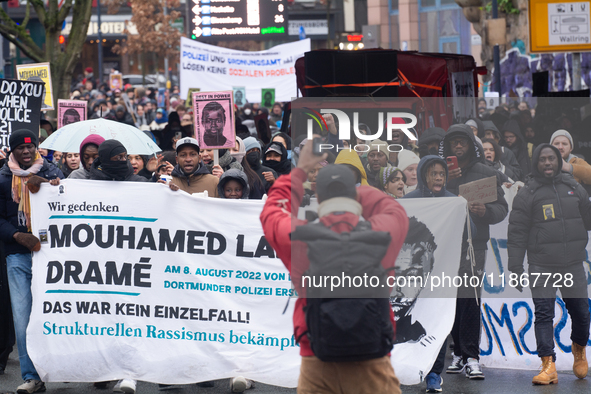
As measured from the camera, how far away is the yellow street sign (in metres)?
9.38

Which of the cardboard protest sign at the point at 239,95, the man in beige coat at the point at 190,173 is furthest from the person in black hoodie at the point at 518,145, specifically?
the cardboard protest sign at the point at 239,95

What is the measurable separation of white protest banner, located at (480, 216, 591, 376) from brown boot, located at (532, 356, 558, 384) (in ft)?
→ 1.28

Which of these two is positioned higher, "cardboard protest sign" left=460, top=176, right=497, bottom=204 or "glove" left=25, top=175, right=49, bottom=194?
"glove" left=25, top=175, right=49, bottom=194

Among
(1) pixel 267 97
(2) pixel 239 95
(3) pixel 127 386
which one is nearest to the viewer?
(3) pixel 127 386

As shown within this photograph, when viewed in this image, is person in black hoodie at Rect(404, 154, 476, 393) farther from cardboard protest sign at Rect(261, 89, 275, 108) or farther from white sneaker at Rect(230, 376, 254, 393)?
cardboard protest sign at Rect(261, 89, 275, 108)

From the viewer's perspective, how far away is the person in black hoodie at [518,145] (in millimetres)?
6812

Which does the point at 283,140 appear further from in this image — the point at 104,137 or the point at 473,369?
the point at 473,369

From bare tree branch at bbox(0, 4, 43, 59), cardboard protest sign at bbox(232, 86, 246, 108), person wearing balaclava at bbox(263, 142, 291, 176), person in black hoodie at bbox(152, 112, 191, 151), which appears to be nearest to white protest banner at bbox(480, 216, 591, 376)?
person wearing balaclava at bbox(263, 142, 291, 176)

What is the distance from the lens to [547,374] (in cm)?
632

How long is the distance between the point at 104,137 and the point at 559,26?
5027 millimetres

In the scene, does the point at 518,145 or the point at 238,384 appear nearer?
the point at 238,384

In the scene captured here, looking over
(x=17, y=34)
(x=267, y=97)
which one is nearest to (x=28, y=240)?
(x=17, y=34)

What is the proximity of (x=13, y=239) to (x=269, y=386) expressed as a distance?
219cm

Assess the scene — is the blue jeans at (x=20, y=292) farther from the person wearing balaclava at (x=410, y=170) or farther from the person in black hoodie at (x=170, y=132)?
the person in black hoodie at (x=170, y=132)
